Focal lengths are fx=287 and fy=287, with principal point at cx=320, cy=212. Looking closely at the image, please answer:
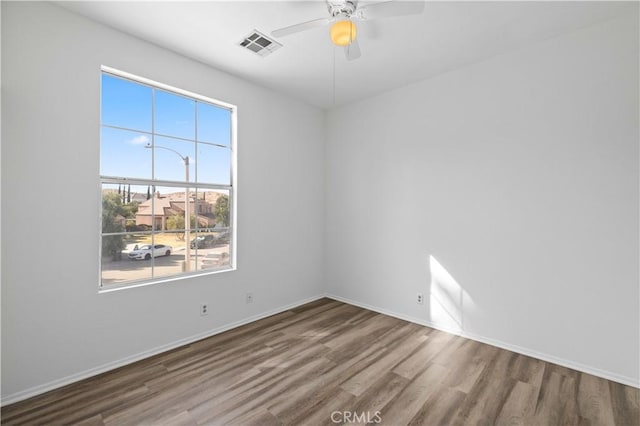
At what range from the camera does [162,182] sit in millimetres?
2799

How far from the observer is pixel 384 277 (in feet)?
12.3

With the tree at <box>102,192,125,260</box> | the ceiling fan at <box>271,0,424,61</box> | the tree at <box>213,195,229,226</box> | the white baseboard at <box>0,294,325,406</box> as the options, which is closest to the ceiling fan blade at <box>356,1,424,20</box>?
the ceiling fan at <box>271,0,424,61</box>

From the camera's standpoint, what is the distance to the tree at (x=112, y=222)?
247 cm

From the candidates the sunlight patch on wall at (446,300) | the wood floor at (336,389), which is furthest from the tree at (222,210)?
the sunlight patch on wall at (446,300)

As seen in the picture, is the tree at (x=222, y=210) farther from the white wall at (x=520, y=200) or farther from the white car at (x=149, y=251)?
the white wall at (x=520, y=200)

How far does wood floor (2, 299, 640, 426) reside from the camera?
1885 millimetres

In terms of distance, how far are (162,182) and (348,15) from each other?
220 cm

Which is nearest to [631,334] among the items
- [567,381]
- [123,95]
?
[567,381]

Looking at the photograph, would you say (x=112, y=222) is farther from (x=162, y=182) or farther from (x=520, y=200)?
(x=520, y=200)

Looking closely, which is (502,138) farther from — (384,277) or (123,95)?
(123,95)

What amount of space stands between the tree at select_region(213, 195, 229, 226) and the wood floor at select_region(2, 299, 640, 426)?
128 centimetres

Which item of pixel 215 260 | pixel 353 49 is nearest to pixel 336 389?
pixel 215 260

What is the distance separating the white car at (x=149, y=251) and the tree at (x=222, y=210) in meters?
0.61

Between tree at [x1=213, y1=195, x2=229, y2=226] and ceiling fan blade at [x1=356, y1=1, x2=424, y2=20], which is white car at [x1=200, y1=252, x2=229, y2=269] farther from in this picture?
ceiling fan blade at [x1=356, y1=1, x2=424, y2=20]
